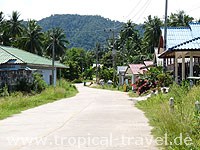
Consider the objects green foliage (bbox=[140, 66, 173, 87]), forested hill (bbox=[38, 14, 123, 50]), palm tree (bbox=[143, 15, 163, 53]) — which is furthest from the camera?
forested hill (bbox=[38, 14, 123, 50])

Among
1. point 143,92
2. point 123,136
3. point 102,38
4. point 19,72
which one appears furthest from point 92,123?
point 102,38

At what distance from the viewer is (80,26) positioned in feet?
551

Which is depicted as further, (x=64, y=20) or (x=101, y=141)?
(x=64, y=20)

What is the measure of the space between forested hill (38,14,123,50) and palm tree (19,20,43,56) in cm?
8411

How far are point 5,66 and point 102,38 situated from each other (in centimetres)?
12969

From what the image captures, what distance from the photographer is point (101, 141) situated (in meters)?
9.88

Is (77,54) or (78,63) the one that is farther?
(77,54)

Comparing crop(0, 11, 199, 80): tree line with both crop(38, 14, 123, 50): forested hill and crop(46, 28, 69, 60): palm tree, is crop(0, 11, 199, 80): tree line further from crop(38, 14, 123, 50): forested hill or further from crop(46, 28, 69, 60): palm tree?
crop(38, 14, 123, 50): forested hill

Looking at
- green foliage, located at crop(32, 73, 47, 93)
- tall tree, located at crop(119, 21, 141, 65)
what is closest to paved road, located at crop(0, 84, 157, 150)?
→ green foliage, located at crop(32, 73, 47, 93)

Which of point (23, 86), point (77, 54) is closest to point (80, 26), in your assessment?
point (77, 54)

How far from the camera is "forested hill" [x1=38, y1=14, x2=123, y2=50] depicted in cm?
16212

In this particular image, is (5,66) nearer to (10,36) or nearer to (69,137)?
(69,137)

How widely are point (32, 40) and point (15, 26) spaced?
14.1 feet

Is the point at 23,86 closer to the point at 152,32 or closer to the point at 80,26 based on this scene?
the point at 152,32
